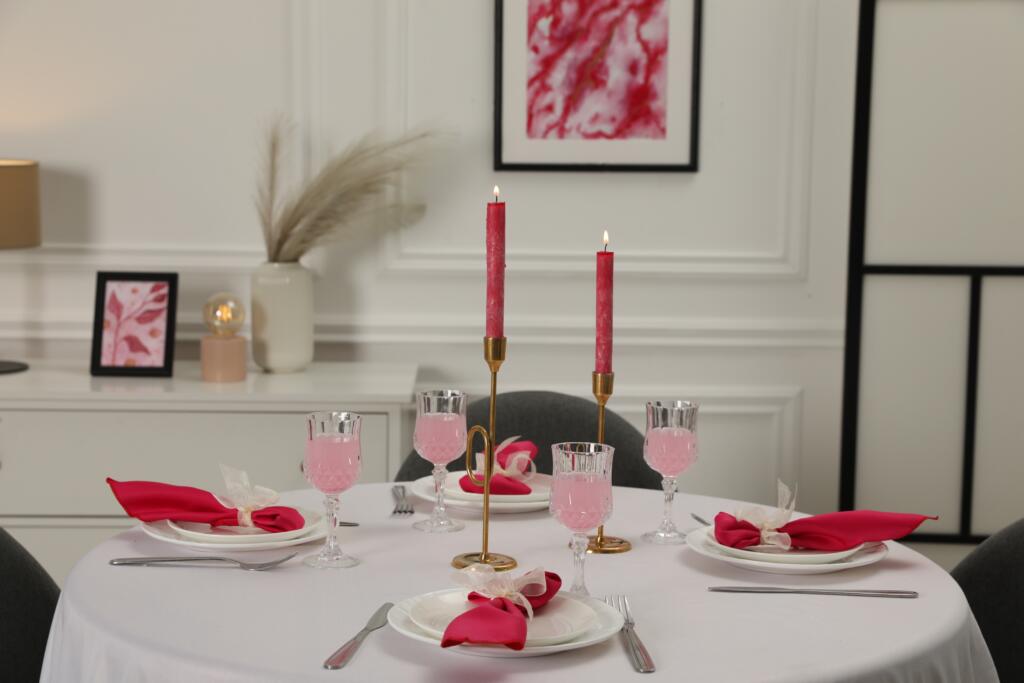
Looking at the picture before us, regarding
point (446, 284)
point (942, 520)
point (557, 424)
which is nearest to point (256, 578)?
point (557, 424)

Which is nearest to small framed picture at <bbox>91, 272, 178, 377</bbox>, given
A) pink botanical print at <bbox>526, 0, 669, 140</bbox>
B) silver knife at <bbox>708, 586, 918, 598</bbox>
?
pink botanical print at <bbox>526, 0, 669, 140</bbox>

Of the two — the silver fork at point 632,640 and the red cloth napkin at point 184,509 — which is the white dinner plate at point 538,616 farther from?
the red cloth napkin at point 184,509

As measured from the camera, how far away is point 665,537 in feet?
5.65

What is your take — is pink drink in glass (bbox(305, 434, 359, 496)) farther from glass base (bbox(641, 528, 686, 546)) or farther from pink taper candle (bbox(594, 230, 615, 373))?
glass base (bbox(641, 528, 686, 546))

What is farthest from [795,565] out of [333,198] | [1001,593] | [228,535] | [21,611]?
[333,198]

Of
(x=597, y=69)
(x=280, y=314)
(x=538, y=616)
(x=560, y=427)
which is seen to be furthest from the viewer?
(x=597, y=69)

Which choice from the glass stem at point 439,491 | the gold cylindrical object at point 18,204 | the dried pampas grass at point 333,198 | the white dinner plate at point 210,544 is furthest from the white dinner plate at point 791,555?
the gold cylindrical object at point 18,204

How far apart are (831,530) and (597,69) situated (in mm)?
1909

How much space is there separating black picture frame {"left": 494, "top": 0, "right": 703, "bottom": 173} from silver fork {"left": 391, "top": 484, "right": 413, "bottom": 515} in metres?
1.44

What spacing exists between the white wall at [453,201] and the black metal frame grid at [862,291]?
0.04 metres

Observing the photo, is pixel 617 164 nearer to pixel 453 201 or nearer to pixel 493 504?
pixel 453 201

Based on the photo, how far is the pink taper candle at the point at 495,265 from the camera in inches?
57.2

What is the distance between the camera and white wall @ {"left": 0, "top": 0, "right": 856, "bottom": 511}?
320cm

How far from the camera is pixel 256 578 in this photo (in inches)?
58.7
